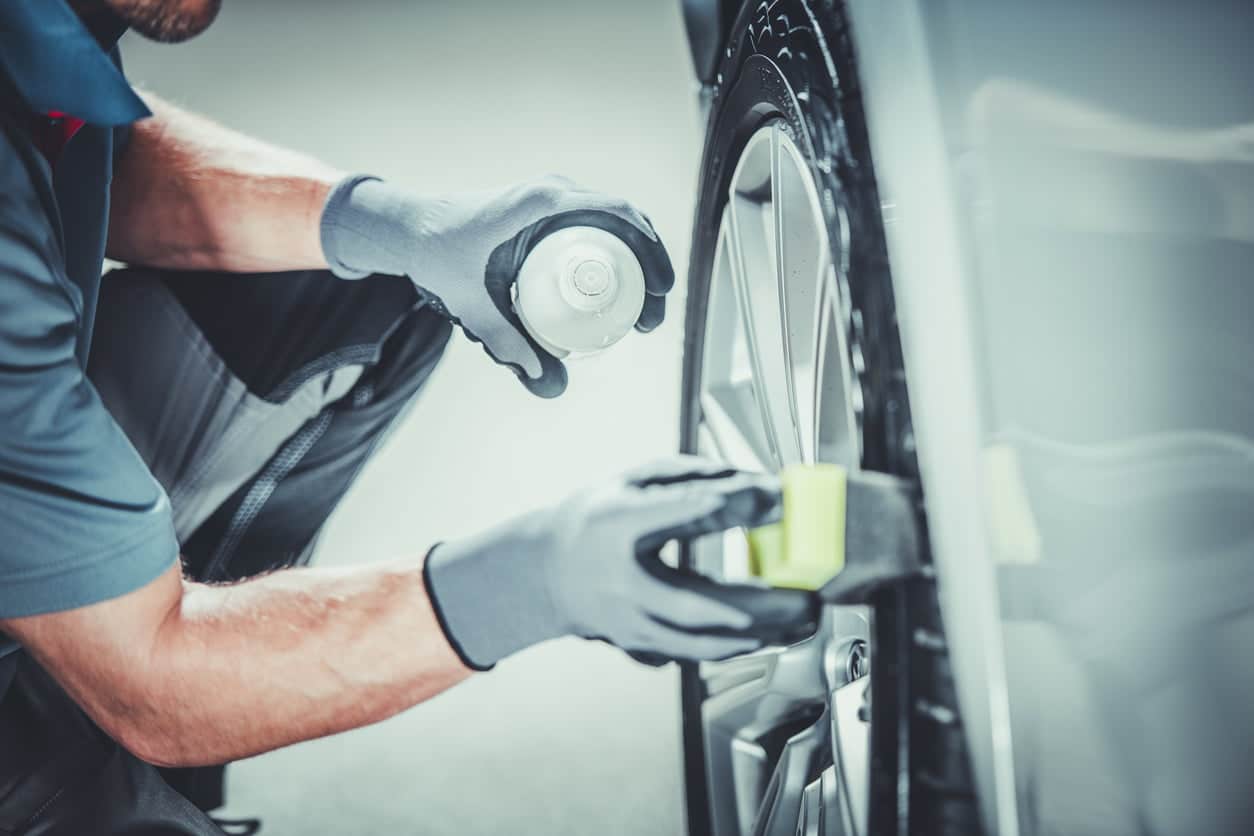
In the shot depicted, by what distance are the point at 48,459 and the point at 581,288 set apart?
1.26ft

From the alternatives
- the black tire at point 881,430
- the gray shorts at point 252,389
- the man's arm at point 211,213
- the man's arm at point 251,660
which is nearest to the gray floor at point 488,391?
the gray shorts at point 252,389

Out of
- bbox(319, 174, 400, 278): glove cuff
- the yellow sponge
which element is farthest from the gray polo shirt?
the yellow sponge

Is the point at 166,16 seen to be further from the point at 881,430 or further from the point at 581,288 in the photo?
the point at 881,430

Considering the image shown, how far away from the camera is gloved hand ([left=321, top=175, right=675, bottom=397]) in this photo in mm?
689

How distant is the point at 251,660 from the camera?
514mm

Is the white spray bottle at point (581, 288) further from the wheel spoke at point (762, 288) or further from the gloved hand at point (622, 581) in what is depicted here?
the gloved hand at point (622, 581)

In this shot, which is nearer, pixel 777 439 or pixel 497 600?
pixel 497 600

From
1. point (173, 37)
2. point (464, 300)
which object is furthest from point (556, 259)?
point (173, 37)

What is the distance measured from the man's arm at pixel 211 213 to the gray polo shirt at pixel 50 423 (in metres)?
0.31

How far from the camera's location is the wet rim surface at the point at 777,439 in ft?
1.87

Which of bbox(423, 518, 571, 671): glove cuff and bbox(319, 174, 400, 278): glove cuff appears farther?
bbox(319, 174, 400, 278): glove cuff

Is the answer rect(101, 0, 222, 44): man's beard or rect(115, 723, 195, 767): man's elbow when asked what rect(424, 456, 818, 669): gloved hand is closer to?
rect(115, 723, 195, 767): man's elbow

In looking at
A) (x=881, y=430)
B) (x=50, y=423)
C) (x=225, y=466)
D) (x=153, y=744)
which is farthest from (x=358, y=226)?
(x=881, y=430)

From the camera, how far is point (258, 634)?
52 cm
